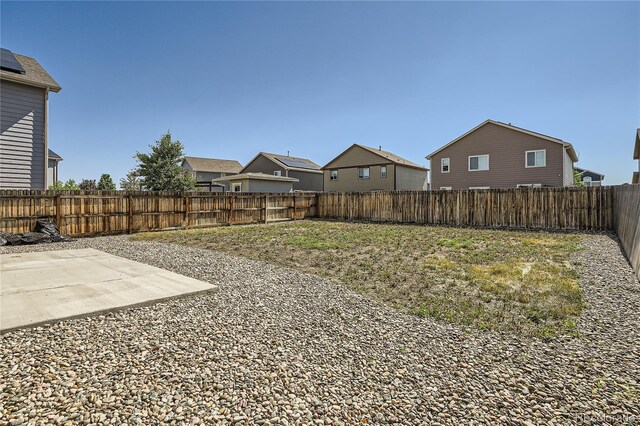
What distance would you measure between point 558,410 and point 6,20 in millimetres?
16148

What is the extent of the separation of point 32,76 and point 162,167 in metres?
17.9

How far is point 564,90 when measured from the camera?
47.2 feet

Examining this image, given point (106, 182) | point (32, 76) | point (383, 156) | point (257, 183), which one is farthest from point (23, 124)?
point (106, 182)

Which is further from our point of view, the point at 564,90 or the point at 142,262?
the point at 564,90

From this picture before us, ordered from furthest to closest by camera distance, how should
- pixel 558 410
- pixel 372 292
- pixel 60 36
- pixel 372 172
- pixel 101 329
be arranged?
pixel 372 172, pixel 60 36, pixel 372 292, pixel 101 329, pixel 558 410

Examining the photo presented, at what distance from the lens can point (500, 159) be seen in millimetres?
21609

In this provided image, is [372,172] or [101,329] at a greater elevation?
[372,172]

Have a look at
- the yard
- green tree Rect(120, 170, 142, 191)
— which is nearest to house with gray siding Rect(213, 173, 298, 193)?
the yard

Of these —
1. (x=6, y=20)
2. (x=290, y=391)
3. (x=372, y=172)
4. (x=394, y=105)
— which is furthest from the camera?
(x=372, y=172)

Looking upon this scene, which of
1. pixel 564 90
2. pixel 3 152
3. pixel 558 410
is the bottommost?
pixel 558 410

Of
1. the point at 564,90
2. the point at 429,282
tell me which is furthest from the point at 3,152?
the point at 564,90

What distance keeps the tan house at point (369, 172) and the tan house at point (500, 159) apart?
3.49m

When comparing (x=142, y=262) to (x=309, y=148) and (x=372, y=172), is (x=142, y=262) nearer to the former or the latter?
(x=372, y=172)

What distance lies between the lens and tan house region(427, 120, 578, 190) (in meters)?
20.0
